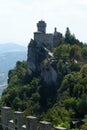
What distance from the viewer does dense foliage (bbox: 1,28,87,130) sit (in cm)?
6984

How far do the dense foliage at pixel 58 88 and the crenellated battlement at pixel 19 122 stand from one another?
130 ft

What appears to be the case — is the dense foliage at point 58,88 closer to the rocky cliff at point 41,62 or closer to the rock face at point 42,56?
the rocky cliff at point 41,62

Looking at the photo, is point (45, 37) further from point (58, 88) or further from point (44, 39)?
point (58, 88)

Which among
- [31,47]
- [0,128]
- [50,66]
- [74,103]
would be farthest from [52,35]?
[0,128]

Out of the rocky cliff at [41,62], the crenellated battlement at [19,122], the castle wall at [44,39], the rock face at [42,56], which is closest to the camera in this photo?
the crenellated battlement at [19,122]

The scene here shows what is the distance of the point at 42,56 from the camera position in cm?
9688

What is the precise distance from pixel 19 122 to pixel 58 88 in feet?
209

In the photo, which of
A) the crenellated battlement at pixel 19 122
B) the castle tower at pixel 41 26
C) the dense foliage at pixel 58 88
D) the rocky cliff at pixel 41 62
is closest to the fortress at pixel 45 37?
the castle tower at pixel 41 26

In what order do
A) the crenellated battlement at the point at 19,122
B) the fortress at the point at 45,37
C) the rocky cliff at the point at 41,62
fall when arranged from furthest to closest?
the fortress at the point at 45,37 < the rocky cliff at the point at 41,62 < the crenellated battlement at the point at 19,122

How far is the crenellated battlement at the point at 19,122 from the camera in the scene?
20078 millimetres

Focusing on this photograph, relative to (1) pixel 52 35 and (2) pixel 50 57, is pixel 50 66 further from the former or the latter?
(1) pixel 52 35

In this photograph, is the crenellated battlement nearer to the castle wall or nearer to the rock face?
the rock face

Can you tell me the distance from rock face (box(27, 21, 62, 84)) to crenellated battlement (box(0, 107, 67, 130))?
6423 centimetres

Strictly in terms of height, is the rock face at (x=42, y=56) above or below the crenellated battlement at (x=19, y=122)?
above
